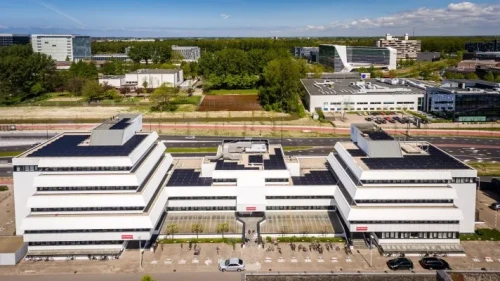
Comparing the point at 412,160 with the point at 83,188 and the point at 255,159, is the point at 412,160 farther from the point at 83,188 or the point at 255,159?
the point at 83,188

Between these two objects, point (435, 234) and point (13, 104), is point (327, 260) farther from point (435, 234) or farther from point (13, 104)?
point (13, 104)

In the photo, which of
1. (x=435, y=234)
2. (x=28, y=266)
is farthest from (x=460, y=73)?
(x=28, y=266)

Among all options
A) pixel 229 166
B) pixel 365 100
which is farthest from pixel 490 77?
pixel 229 166

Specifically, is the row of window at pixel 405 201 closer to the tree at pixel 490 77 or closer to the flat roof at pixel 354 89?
the flat roof at pixel 354 89

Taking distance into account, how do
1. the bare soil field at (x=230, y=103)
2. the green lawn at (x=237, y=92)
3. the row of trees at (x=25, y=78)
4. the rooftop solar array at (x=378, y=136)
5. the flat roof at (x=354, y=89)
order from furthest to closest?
1. the green lawn at (x=237, y=92)
2. the row of trees at (x=25, y=78)
3. the bare soil field at (x=230, y=103)
4. the flat roof at (x=354, y=89)
5. the rooftop solar array at (x=378, y=136)

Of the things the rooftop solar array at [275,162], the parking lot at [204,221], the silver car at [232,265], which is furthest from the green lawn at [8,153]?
the silver car at [232,265]

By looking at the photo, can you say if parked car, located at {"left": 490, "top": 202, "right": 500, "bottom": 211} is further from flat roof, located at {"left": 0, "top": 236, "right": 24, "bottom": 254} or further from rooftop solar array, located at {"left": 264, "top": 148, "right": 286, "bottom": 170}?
flat roof, located at {"left": 0, "top": 236, "right": 24, "bottom": 254}
